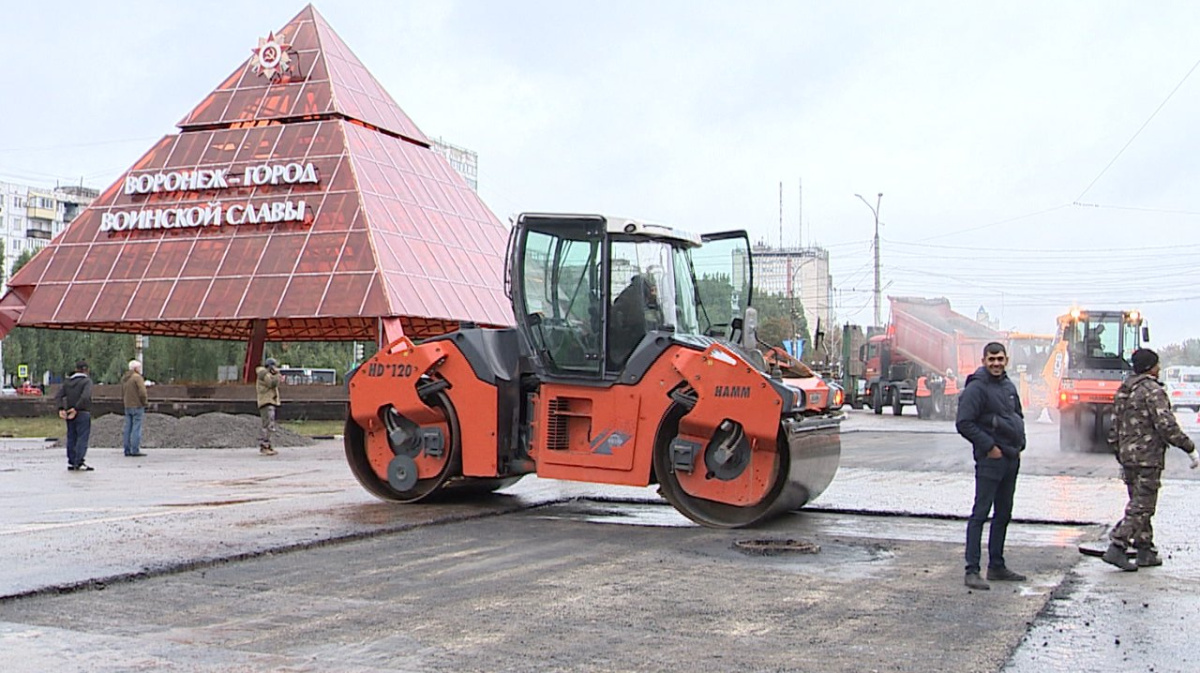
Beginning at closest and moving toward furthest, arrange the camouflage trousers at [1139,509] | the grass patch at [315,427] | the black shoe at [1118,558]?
the black shoe at [1118,558], the camouflage trousers at [1139,509], the grass patch at [315,427]

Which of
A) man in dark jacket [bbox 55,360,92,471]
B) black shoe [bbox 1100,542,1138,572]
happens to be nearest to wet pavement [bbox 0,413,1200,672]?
black shoe [bbox 1100,542,1138,572]

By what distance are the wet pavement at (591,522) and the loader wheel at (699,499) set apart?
27 cm


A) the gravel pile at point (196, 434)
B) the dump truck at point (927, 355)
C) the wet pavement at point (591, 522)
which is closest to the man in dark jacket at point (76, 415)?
the wet pavement at point (591, 522)

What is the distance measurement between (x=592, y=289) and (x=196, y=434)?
16918 millimetres

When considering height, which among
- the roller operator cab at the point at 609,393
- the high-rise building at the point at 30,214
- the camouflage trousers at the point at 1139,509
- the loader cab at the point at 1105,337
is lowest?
the camouflage trousers at the point at 1139,509

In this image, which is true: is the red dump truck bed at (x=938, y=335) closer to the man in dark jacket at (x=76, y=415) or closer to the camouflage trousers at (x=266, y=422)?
the camouflage trousers at (x=266, y=422)

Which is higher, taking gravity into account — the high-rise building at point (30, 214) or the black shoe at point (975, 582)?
the high-rise building at point (30, 214)

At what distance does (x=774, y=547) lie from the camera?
34.6 feet

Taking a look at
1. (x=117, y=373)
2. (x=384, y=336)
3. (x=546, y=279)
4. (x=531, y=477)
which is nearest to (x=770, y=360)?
(x=546, y=279)

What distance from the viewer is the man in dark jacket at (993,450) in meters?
9.09

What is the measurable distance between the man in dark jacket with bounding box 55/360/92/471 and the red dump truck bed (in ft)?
104

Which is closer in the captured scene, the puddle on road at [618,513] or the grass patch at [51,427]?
the puddle on road at [618,513]

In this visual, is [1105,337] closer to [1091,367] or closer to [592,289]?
[1091,367]

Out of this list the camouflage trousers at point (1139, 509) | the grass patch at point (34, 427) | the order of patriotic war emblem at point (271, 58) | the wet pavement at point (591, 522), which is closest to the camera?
the wet pavement at point (591, 522)
